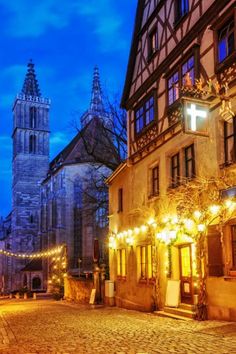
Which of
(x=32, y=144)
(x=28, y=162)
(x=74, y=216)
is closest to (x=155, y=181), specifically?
(x=74, y=216)

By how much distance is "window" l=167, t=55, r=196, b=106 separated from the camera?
50.0ft

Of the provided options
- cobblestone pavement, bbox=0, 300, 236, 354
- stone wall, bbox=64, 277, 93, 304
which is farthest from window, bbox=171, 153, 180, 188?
stone wall, bbox=64, 277, 93, 304

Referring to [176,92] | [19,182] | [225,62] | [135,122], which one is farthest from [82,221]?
Answer: [225,62]

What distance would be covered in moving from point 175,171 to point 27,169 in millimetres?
65009

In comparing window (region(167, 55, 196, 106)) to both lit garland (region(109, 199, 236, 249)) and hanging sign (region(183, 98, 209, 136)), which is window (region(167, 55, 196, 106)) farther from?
lit garland (region(109, 199, 236, 249))

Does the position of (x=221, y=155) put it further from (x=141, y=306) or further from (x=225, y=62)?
(x=141, y=306)

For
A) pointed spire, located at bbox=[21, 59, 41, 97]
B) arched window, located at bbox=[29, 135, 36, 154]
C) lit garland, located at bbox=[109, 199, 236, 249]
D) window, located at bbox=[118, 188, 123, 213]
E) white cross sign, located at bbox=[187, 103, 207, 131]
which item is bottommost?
lit garland, located at bbox=[109, 199, 236, 249]

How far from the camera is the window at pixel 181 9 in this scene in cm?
1601

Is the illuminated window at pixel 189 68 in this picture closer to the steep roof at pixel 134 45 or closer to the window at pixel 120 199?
the steep roof at pixel 134 45

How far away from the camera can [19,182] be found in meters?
79.2

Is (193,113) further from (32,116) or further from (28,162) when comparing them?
(32,116)

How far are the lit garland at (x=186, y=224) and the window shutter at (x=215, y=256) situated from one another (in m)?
0.39

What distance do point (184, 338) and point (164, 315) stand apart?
5.28m

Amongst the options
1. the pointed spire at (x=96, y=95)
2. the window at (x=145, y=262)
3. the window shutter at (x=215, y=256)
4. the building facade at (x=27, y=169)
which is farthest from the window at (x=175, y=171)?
the building facade at (x=27, y=169)
